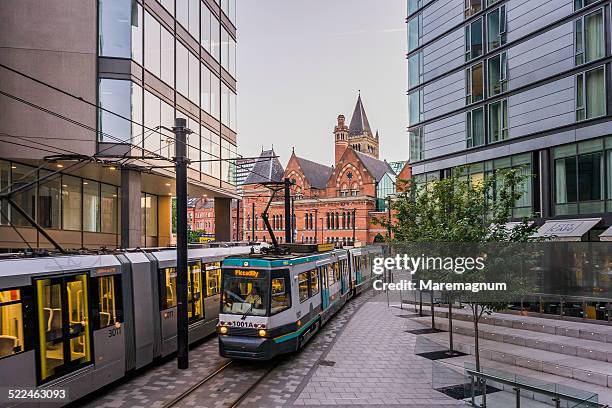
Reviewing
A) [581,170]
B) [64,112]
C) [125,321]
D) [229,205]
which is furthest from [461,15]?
[125,321]

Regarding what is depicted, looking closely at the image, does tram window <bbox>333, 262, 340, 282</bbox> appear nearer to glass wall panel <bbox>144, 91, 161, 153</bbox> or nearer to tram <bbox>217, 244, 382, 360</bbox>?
tram <bbox>217, 244, 382, 360</bbox>

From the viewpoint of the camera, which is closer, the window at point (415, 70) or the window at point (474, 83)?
the window at point (474, 83)

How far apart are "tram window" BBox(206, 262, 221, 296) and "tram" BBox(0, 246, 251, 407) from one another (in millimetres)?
1994

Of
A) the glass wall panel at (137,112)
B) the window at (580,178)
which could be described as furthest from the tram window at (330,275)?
the window at (580,178)

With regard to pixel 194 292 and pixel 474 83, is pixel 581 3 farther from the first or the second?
pixel 194 292

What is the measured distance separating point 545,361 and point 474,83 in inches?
754

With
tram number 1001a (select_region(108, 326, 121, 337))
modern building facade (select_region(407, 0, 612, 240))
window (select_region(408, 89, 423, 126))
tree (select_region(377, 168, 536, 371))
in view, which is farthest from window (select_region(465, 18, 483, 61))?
tram number 1001a (select_region(108, 326, 121, 337))

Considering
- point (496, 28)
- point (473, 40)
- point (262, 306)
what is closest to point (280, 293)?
point (262, 306)

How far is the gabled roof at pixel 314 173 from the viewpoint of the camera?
97562 millimetres

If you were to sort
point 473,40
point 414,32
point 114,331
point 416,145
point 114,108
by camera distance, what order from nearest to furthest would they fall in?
point 114,331 → point 114,108 → point 473,40 → point 416,145 → point 414,32

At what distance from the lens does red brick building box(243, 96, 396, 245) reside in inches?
3346

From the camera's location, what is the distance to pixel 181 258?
567 inches

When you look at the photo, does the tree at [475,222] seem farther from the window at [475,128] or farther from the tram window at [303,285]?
the window at [475,128]

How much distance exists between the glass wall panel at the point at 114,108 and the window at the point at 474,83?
734 inches
